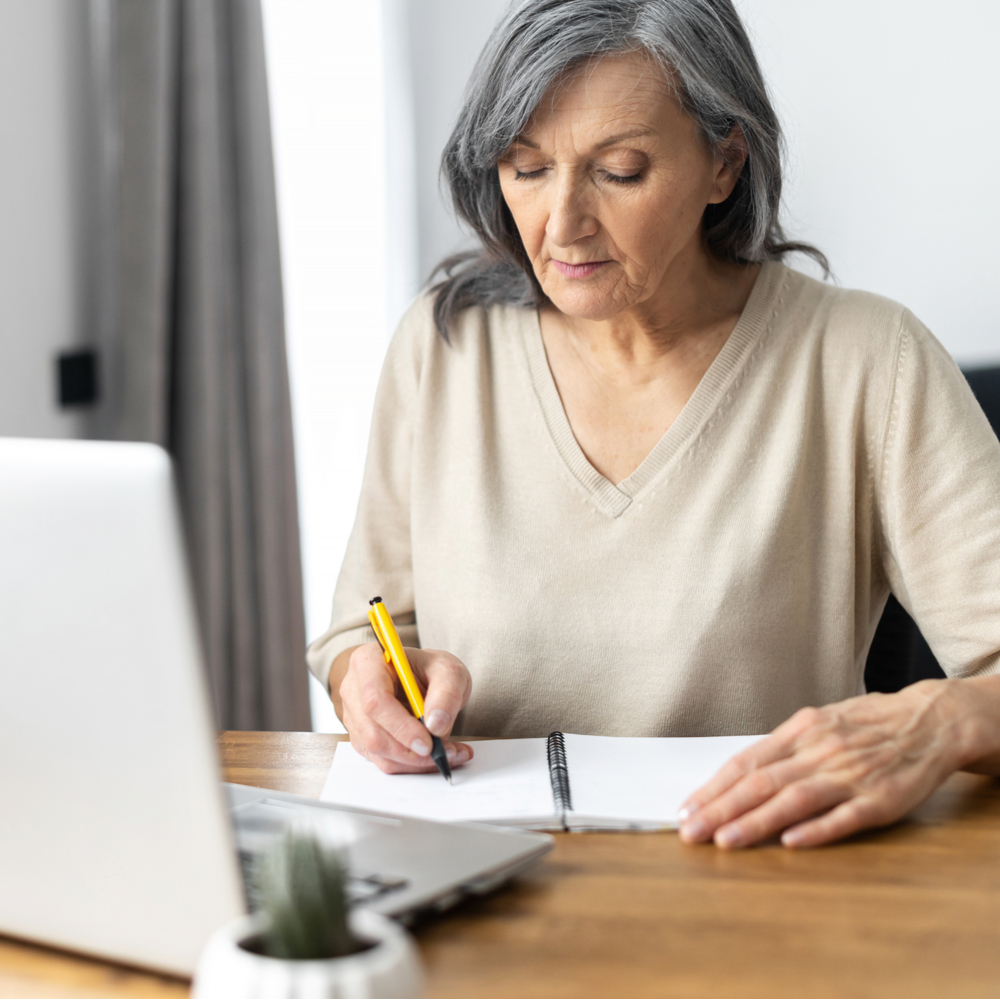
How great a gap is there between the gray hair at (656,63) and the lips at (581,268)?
0.14 m

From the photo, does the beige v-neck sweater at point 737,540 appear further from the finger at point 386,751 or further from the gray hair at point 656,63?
the finger at point 386,751

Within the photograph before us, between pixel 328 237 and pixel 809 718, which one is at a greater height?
pixel 328 237

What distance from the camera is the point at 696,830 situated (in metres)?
0.76

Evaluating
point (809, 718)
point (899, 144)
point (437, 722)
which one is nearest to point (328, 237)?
point (899, 144)

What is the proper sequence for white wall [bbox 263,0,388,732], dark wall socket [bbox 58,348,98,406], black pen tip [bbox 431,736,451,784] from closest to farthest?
black pen tip [bbox 431,736,451,784]
dark wall socket [bbox 58,348,98,406]
white wall [bbox 263,0,388,732]

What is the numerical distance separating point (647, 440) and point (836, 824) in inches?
23.2

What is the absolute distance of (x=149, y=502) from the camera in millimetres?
475

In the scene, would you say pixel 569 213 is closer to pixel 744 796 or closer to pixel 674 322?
pixel 674 322

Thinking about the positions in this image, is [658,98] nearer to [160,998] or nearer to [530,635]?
[530,635]

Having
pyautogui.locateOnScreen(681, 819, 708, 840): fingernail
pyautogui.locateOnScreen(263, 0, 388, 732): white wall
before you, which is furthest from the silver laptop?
pyautogui.locateOnScreen(263, 0, 388, 732): white wall

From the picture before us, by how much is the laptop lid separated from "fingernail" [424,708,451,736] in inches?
14.8

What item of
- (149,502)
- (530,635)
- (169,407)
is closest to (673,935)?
(149,502)

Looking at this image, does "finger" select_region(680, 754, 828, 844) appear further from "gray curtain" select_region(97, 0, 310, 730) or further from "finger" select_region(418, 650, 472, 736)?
"gray curtain" select_region(97, 0, 310, 730)

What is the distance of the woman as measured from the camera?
3.63 ft
